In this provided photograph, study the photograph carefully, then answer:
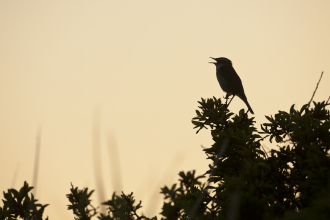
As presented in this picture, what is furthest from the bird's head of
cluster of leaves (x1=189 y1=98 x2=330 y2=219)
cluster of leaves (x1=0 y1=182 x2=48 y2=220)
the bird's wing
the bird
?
cluster of leaves (x1=0 y1=182 x2=48 y2=220)

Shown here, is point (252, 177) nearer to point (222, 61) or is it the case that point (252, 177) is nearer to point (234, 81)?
point (234, 81)

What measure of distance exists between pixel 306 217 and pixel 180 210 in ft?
10.0

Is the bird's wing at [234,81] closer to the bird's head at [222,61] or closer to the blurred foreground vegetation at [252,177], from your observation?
the bird's head at [222,61]

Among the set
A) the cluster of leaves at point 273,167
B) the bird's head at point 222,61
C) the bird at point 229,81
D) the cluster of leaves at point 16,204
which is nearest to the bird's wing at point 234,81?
the bird at point 229,81

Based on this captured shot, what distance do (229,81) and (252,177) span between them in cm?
761

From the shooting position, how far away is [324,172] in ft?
9.98

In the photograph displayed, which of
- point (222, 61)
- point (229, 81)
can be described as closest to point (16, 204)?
point (229, 81)

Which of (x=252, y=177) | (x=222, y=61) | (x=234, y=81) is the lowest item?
(x=252, y=177)

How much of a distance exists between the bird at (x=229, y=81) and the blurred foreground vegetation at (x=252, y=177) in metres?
5.41

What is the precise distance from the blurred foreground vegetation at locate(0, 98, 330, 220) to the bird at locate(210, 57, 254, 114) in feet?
17.8

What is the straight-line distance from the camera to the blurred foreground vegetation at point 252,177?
2945 millimetres

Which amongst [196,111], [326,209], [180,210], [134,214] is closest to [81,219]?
[134,214]

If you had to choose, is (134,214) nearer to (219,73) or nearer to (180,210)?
(180,210)

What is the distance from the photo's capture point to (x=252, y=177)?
3201mm
